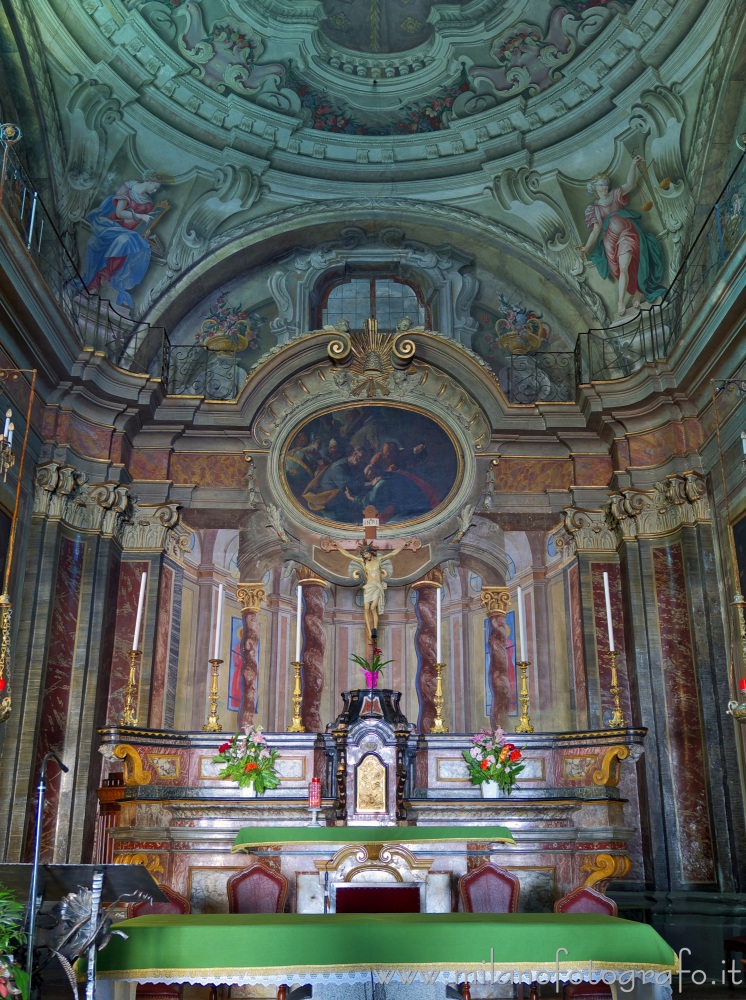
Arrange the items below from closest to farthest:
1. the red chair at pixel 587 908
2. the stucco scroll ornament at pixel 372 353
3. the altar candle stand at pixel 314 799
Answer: the red chair at pixel 587 908
the altar candle stand at pixel 314 799
the stucco scroll ornament at pixel 372 353

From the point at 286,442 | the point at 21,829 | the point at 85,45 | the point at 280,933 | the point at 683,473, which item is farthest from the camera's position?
the point at 286,442

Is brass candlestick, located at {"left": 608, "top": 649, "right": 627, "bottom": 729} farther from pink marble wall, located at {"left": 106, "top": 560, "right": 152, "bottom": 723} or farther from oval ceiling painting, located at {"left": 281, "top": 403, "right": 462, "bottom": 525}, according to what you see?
pink marble wall, located at {"left": 106, "top": 560, "right": 152, "bottom": 723}

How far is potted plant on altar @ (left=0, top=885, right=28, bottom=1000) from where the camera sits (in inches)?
178

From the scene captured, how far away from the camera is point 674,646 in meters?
11.5

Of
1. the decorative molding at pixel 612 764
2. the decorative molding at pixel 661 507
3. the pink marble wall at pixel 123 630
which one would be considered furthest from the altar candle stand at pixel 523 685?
the pink marble wall at pixel 123 630

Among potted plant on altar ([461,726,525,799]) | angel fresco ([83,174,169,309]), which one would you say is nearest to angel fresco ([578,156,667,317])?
angel fresco ([83,174,169,309])

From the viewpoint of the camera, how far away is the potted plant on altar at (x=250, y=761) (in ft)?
31.8

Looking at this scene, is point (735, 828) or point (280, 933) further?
point (735, 828)

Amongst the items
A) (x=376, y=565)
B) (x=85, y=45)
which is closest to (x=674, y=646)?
(x=376, y=565)

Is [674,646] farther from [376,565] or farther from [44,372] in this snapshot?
[44,372]

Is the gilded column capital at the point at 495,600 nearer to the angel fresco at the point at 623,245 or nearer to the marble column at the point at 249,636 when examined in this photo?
the marble column at the point at 249,636

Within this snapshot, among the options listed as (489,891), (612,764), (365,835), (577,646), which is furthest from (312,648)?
(489,891)

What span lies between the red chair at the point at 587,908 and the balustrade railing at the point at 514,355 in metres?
6.80

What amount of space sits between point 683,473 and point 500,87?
6.08 metres
